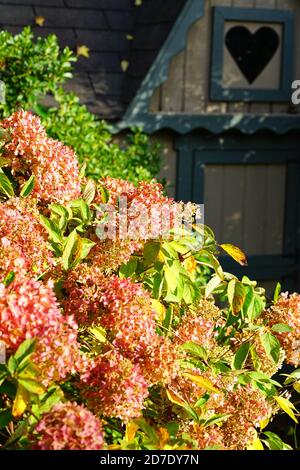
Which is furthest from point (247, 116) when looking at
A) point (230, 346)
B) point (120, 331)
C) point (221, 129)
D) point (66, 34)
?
point (120, 331)

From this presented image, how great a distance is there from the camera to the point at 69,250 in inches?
119

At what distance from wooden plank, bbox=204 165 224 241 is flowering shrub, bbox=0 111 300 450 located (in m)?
5.21

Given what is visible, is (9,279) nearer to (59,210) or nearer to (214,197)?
(59,210)

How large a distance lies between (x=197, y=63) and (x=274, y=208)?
1651 millimetres

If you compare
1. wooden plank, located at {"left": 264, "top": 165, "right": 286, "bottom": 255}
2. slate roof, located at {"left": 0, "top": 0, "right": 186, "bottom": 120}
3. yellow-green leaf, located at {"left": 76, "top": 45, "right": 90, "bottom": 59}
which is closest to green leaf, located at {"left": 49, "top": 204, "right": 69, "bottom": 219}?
slate roof, located at {"left": 0, "top": 0, "right": 186, "bottom": 120}

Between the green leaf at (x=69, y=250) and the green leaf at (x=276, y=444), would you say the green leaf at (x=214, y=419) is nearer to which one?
the green leaf at (x=276, y=444)

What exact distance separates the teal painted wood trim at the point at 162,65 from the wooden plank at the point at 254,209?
1470 millimetres

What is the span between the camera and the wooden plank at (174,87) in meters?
8.27

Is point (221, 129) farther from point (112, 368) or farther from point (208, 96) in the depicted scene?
point (112, 368)

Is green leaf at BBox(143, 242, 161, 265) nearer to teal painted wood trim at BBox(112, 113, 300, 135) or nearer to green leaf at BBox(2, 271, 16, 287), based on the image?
green leaf at BBox(2, 271, 16, 287)

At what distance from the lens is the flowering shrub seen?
2521 millimetres

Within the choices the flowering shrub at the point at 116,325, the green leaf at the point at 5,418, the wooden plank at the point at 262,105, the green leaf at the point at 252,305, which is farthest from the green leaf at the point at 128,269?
the wooden plank at the point at 262,105

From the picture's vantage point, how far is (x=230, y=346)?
11.0 ft

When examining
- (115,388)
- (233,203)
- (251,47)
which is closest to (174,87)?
(251,47)
